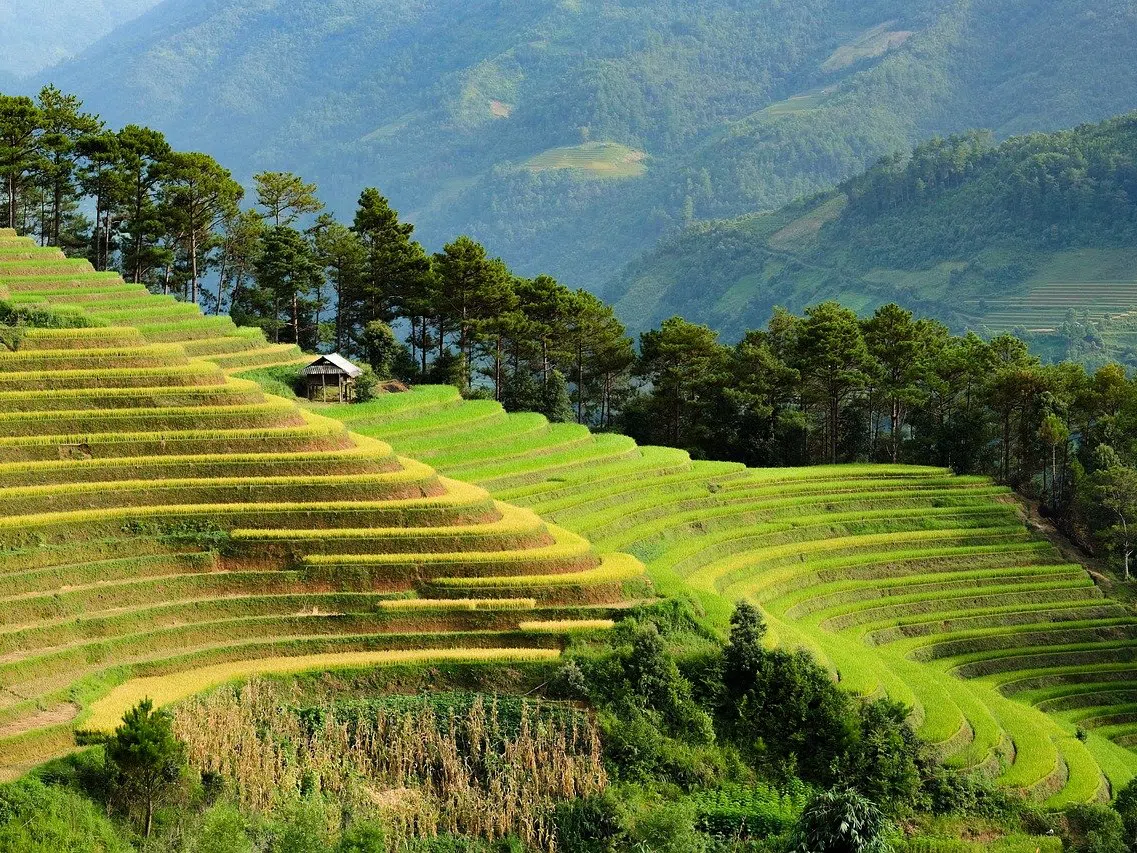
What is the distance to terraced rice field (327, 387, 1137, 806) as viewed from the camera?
1505 inches

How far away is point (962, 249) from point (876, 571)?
93870 mm

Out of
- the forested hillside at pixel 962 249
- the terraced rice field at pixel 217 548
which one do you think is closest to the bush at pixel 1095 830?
the terraced rice field at pixel 217 548

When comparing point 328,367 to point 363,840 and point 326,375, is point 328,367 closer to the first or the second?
point 326,375

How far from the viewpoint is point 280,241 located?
62.9m

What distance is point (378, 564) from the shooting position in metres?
34.4

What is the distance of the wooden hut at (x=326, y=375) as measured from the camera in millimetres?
50719

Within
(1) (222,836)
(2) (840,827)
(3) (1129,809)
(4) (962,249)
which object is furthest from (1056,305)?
(1) (222,836)

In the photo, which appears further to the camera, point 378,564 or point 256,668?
point 378,564

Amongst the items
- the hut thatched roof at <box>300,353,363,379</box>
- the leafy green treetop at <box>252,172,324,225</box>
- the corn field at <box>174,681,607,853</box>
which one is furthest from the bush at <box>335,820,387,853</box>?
the leafy green treetop at <box>252,172,324,225</box>

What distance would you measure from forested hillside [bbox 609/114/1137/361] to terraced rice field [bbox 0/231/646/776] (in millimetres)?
82685

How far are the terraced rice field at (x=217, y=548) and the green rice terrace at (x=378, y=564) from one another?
0.07m

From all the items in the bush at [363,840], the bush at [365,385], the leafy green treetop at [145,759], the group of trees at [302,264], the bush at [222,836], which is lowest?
the bush at [363,840]

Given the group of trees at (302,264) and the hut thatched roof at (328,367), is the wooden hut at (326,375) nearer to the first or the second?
the hut thatched roof at (328,367)

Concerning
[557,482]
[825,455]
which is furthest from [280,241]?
[825,455]
